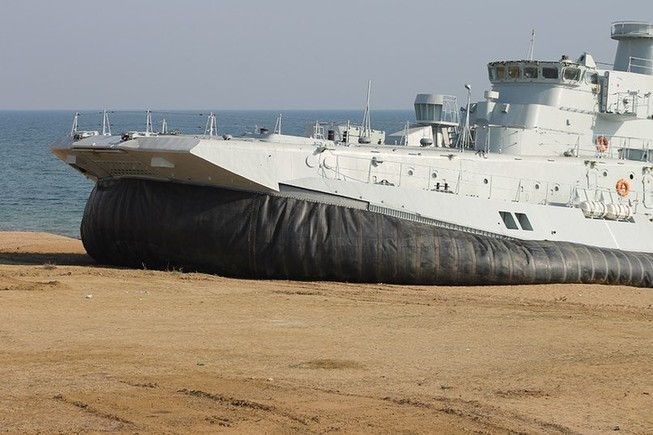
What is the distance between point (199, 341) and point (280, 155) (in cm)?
572

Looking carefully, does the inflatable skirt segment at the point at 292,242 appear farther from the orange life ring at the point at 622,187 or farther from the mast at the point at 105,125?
the orange life ring at the point at 622,187

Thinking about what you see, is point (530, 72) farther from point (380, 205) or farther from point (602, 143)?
point (380, 205)

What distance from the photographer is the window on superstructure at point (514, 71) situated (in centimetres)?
2191

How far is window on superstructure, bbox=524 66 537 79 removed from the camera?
21609 mm

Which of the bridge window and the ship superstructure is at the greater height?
the bridge window

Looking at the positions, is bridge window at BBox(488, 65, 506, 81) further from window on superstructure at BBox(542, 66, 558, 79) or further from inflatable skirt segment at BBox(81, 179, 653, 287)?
inflatable skirt segment at BBox(81, 179, 653, 287)

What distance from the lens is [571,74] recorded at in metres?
21.4

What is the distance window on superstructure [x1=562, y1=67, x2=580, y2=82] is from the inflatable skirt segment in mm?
5170

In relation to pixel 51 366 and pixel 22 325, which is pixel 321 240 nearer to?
pixel 22 325

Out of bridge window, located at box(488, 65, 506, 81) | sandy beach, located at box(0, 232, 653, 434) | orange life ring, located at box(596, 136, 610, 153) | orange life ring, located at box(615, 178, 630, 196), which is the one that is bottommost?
sandy beach, located at box(0, 232, 653, 434)

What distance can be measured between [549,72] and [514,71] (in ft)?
2.71

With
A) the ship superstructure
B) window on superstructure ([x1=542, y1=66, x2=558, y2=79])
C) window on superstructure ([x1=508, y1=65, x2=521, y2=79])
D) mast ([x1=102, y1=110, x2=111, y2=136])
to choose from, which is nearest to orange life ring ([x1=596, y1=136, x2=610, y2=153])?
the ship superstructure

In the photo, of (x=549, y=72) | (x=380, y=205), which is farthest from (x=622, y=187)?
(x=380, y=205)

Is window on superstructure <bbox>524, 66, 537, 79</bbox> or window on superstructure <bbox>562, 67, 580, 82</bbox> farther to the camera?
window on superstructure <bbox>524, 66, 537, 79</bbox>
